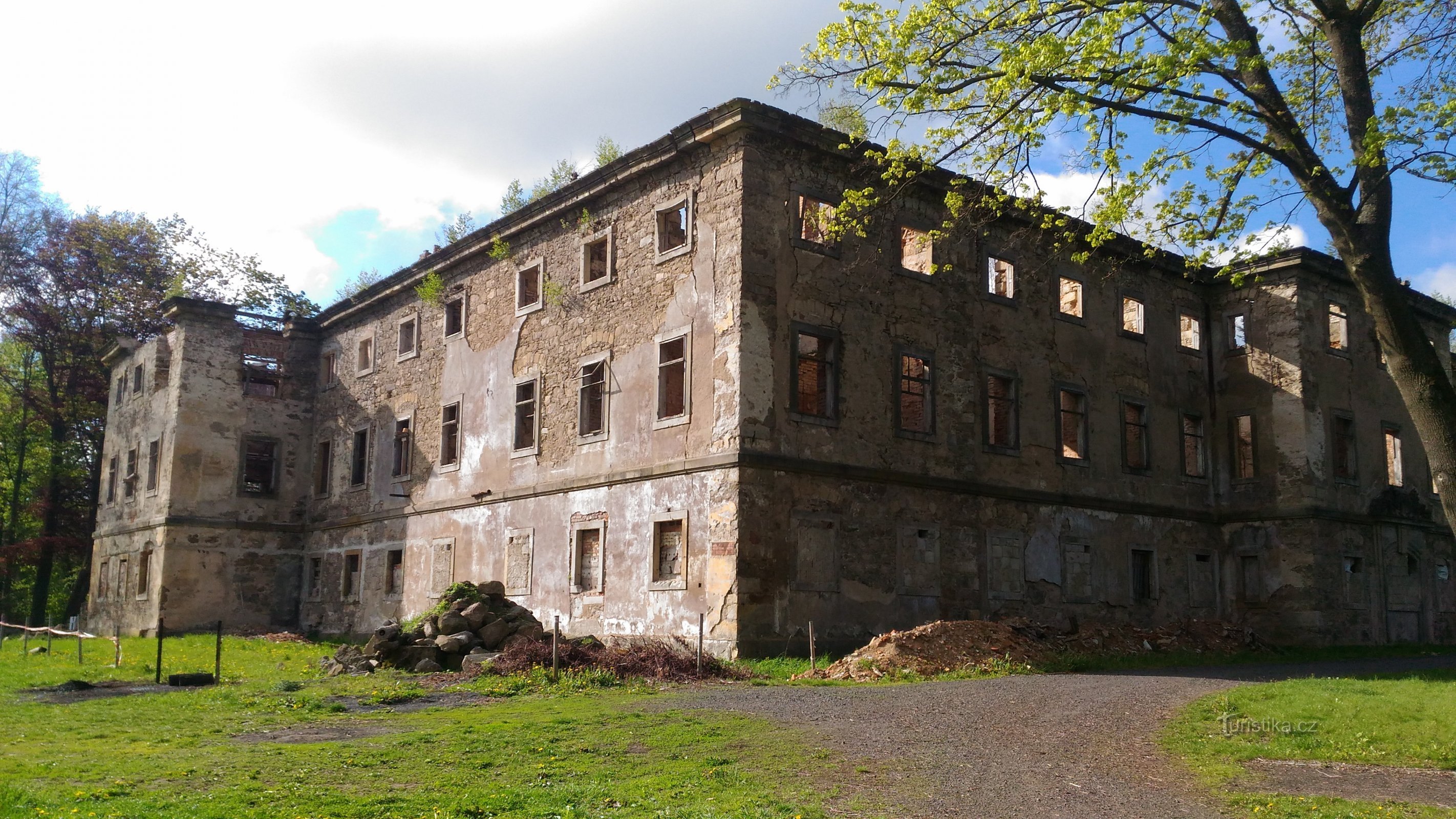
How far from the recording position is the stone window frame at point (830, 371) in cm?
1981

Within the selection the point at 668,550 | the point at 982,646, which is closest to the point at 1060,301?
the point at 982,646

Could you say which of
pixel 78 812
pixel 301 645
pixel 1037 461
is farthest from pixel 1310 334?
pixel 78 812

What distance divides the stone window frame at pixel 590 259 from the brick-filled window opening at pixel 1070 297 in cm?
992

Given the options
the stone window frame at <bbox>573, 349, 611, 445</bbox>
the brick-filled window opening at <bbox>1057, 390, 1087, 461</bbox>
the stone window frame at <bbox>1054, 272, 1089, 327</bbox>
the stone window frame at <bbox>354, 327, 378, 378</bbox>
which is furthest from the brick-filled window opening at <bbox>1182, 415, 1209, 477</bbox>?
the stone window frame at <bbox>354, 327, 378, 378</bbox>

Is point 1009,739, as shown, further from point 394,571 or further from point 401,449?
point 401,449

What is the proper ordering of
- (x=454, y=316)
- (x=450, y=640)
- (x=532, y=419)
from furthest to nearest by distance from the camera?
(x=454, y=316), (x=532, y=419), (x=450, y=640)

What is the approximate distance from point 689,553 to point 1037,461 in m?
8.36

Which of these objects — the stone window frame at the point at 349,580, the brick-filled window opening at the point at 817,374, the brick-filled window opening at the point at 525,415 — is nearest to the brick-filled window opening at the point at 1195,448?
the brick-filled window opening at the point at 817,374

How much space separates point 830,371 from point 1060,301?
7.48m

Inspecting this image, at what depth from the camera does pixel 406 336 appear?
30219 mm

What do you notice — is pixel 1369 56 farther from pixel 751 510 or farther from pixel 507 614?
pixel 507 614

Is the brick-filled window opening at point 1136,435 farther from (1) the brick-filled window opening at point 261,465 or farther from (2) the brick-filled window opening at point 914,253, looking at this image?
(1) the brick-filled window opening at point 261,465

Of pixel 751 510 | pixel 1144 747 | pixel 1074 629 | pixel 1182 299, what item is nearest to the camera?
pixel 1144 747

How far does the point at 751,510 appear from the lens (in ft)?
61.5
